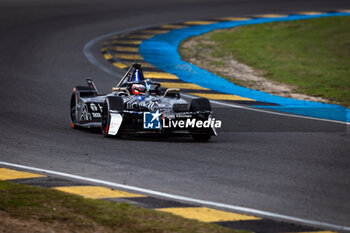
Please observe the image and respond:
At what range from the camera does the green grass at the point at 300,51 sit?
669 inches

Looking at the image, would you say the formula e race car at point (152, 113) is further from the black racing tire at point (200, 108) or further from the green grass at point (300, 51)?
the green grass at point (300, 51)

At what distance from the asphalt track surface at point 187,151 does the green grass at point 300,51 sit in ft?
12.2

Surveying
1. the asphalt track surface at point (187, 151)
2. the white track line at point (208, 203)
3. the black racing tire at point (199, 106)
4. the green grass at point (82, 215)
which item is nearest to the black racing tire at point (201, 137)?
the asphalt track surface at point (187, 151)

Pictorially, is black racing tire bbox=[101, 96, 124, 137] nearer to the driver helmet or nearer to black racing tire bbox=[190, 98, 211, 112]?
the driver helmet

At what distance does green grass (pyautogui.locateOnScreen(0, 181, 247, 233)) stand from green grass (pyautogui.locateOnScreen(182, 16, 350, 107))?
9.20m

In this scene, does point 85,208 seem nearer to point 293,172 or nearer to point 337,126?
point 293,172

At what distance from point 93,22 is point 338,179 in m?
18.5

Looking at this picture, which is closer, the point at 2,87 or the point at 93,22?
the point at 2,87

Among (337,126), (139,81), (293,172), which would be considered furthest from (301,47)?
(293,172)

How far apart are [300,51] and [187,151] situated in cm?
1206

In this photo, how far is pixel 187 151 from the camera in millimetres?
9969

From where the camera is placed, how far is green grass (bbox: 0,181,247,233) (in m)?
6.25

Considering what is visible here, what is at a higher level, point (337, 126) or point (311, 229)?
point (337, 126)

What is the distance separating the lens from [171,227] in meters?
6.32
